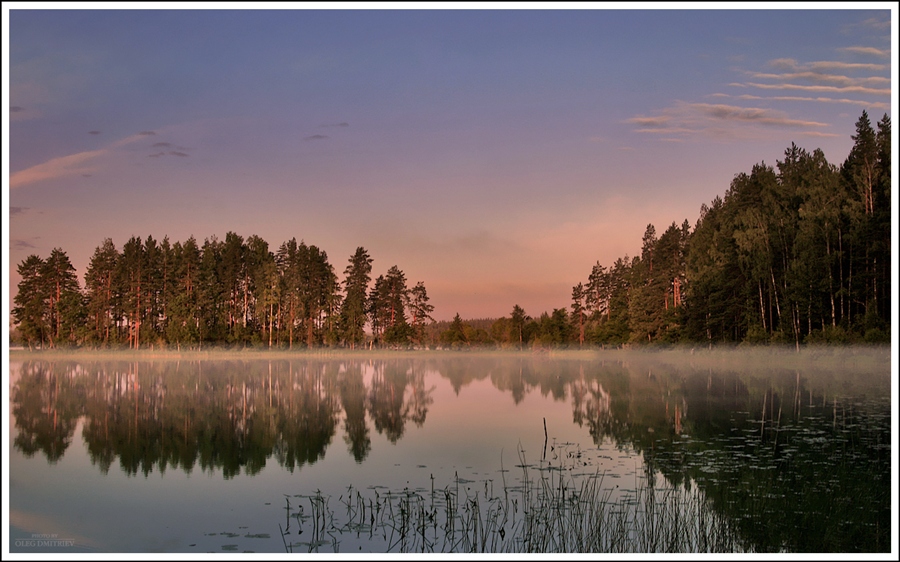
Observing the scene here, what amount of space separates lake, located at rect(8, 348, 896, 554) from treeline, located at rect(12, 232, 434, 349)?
58.4 metres

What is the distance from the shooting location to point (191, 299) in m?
96.6

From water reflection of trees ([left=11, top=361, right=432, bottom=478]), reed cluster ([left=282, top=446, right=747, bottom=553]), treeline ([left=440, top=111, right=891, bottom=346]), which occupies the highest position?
treeline ([left=440, top=111, right=891, bottom=346])

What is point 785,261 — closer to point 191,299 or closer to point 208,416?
point 208,416

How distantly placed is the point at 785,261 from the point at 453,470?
53.7 meters

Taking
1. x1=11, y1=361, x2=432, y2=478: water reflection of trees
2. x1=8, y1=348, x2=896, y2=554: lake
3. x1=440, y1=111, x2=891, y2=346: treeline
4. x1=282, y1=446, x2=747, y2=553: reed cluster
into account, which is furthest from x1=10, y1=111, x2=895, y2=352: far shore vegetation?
x1=282, y1=446, x2=747, y2=553: reed cluster

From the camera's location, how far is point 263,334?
324 ft

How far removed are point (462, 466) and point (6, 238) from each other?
11.2 meters

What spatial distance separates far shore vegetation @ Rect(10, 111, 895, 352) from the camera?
183 ft

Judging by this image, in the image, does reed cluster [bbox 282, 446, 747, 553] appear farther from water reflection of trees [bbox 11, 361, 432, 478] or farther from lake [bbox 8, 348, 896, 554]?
water reflection of trees [bbox 11, 361, 432, 478]

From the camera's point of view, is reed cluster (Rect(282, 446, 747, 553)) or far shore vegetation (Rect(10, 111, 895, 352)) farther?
far shore vegetation (Rect(10, 111, 895, 352))

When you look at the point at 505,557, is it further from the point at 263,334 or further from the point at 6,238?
the point at 263,334

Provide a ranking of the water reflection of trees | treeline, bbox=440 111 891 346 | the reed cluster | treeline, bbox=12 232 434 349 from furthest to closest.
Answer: treeline, bbox=12 232 434 349 < treeline, bbox=440 111 891 346 < the water reflection of trees < the reed cluster

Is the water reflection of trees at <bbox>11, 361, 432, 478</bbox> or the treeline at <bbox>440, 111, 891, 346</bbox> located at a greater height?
the treeline at <bbox>440, 111, 891, 346</bbox>

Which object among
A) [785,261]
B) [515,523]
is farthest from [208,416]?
[785,261]
